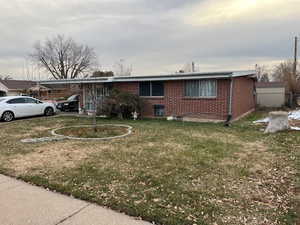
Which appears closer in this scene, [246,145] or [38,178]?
[38,178]

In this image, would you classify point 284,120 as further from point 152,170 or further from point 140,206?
point 140,206

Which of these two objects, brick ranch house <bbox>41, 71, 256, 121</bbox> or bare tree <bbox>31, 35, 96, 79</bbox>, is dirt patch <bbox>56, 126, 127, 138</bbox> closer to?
brick ranch house <bbox>41, 71, 256, 121</bbox>

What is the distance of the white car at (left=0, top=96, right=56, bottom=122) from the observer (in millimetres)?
12289

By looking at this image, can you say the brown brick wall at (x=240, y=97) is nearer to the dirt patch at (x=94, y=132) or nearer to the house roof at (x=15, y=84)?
the dirt patch at (x=94, y=132)

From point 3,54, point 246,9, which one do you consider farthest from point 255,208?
point 3,54

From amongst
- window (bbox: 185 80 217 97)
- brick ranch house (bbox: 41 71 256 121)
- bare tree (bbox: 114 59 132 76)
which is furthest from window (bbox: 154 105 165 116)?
bare tree (bbox: 114 59 132 76)

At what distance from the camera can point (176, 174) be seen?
13.9 ft

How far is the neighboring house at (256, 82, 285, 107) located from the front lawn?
13259mm

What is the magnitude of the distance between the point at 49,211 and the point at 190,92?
32.7 feet

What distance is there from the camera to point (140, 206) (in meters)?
3.03

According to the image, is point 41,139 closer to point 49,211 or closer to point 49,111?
point 49,211

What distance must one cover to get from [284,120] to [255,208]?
652 centimetres

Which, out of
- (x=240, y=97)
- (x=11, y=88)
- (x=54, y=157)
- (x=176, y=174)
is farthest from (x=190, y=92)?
(x=11, y=88)

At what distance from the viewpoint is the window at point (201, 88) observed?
11289 mm
